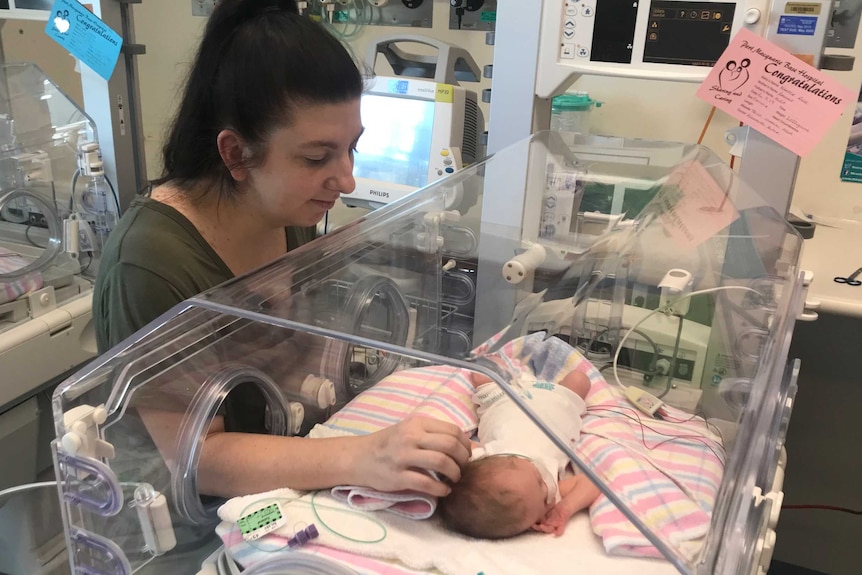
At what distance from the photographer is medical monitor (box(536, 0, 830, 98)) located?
1104mm

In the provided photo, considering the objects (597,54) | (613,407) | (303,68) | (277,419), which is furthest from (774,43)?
(277,419)

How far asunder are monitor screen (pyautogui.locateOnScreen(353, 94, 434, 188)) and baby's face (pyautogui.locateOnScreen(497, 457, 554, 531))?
1033 mm

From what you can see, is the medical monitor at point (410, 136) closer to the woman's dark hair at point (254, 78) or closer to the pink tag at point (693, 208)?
the pink tag at point (693, 208)

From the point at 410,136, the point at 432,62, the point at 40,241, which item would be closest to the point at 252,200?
the point at 410,136

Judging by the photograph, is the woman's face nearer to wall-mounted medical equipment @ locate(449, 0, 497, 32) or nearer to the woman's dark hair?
the woman's dark hair

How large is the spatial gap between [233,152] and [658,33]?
71 centimetres

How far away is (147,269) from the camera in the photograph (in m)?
0.98

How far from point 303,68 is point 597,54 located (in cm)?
53

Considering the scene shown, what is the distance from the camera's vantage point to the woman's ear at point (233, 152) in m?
1.03

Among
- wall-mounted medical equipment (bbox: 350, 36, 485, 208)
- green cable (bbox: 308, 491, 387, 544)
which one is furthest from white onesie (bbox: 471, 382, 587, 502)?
wall-mounted medical equipment (bbox: 350, 36, 485, 208)

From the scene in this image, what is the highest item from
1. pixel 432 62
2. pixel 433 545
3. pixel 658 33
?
pixel 658 33

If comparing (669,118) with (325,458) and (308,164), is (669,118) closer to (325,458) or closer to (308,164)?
(308,164)

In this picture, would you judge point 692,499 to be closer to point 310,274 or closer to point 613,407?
point 613,407

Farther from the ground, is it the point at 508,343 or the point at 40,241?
the point at 508,343
